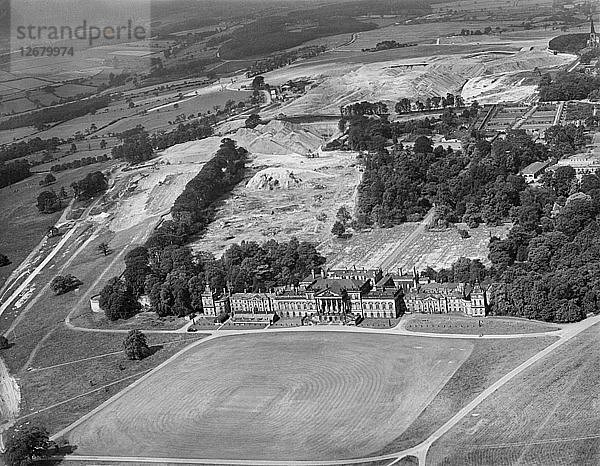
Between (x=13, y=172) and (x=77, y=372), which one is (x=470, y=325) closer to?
(x=77, y=372)

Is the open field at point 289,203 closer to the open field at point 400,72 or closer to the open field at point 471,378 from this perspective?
the open field at point 471,378

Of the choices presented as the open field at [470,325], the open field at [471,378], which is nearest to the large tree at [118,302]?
the open field at [470,325]

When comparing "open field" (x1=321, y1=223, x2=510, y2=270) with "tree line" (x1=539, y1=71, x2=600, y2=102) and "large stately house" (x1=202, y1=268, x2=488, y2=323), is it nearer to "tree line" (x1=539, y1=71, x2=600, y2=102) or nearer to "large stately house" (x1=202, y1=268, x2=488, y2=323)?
"large stately house" (x1=202, y1=268, x2=488, y2=323)

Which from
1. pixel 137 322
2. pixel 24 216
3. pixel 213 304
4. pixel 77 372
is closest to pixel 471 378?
pixel 213 304

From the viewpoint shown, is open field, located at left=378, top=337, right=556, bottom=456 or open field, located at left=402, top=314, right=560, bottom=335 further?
open field, located at left=402, top=314, right=560, bottom=335

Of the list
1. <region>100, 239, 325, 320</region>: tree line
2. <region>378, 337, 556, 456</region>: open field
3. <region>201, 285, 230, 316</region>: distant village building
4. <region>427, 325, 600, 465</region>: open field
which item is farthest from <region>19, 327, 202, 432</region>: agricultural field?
<region>427, 325, 600, 465</region>: open field
